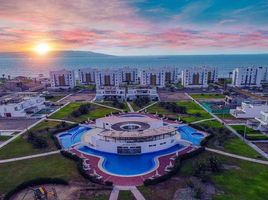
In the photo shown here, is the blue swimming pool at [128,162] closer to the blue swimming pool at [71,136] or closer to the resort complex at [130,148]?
the resort complex at [130,148]

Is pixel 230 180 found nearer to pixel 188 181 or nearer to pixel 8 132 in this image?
pixel 188 181

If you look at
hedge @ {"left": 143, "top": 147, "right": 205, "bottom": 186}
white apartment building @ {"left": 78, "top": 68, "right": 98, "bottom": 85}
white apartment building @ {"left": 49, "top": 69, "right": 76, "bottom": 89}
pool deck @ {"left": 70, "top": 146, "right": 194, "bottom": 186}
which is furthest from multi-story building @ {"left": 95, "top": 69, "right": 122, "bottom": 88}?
hedge @ {"left": 143, "top": 147, "right": 205, "bottom": 186}

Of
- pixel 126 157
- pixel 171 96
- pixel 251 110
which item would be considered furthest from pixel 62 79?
pixel 251 110

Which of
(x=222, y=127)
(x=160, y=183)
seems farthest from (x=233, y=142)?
(x=160, y=183)

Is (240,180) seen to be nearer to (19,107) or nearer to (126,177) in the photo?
(126,177)

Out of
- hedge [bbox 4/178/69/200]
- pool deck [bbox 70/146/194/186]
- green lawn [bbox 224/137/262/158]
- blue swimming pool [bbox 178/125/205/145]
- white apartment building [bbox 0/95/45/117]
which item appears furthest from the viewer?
white apartment building [bbox 0/95/45/117]

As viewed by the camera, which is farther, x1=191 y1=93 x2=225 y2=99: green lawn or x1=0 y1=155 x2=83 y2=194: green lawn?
x1=191 y1=93 x2=225 y2=99: green lawn

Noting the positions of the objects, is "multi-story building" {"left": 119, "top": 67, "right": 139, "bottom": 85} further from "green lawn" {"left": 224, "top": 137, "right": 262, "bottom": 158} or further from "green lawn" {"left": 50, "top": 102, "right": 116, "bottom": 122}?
"green lawn" {"left": 224, "top": 137, "right": 262, "bottom": 158}
